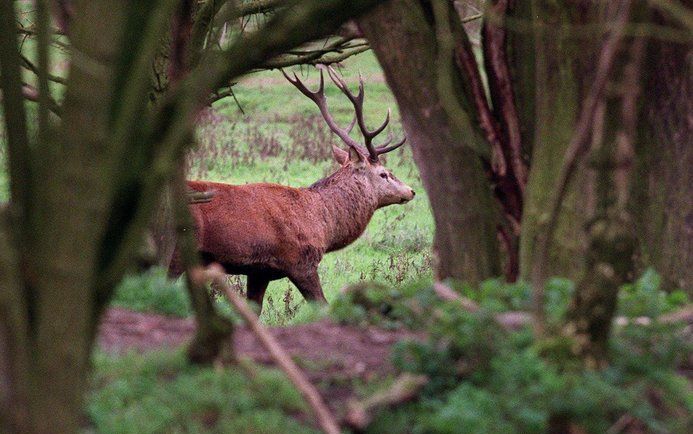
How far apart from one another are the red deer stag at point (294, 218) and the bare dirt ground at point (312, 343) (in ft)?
16.2

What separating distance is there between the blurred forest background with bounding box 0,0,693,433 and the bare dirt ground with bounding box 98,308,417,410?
14 millimetres

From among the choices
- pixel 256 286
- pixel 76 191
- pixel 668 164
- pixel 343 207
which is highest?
pixel 76 191

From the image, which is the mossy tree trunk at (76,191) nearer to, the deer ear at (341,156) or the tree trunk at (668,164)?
the tree trunk at (668,164)

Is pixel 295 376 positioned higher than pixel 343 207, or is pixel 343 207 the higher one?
pixel 295 376

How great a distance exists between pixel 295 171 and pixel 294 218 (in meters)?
6.79

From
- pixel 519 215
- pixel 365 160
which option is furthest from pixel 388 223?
pixel 519 215

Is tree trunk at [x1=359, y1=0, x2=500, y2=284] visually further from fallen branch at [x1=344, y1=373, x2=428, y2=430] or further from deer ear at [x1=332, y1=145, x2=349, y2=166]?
deer ear at [x1=332, y1=145, x2=349, y2=166]

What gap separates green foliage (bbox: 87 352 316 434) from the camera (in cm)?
322

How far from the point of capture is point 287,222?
10.4 metres

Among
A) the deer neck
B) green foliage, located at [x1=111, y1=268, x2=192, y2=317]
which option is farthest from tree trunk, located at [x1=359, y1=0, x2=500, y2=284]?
the deer neck

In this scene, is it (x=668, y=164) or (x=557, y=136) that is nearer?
(x=557, y=136)

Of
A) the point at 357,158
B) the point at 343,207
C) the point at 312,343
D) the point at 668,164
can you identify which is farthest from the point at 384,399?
the point at 357,158

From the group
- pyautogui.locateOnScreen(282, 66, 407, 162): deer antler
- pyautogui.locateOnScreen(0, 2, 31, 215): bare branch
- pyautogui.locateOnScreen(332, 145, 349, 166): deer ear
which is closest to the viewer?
pyautogui.locateOnScreen(0, 2, 31, 215): bare branch

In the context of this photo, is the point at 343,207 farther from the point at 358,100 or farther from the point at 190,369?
the point at 190,369
